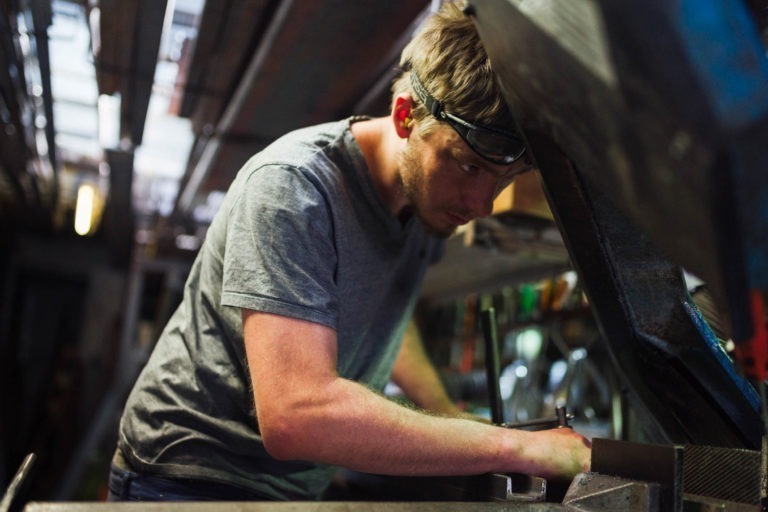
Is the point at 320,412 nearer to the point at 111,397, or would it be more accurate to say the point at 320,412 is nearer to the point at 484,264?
the point at 484,264

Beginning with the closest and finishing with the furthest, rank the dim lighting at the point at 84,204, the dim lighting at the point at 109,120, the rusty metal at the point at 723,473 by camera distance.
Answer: the rusty metal at the point at 723,473, the dim lighting at the point at 109,120, the dim lighting at the point at 84,204

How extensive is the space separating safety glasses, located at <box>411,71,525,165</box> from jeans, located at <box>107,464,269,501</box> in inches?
28.1

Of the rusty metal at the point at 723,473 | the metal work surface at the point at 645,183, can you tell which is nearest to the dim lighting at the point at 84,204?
the metal work surface at the point at 645,183

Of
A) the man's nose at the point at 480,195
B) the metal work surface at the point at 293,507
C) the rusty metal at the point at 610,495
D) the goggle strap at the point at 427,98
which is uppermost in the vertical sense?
the goggle strap at the point at 427,98

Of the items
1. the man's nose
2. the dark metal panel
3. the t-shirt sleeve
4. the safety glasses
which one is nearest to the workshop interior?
the dark metal panel

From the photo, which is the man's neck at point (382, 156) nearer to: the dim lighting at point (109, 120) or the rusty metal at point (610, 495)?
the rusty metal at point (610, 495)

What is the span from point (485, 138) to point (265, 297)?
0.42m

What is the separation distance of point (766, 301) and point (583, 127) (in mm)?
253

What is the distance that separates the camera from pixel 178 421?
1.24 meters

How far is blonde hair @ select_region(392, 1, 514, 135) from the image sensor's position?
3.56ft

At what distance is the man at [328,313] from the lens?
987mm

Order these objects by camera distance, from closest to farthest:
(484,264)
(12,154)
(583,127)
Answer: (583,127) < (484,264) < (12,154)

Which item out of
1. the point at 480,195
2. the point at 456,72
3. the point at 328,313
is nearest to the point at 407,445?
the point at 328,313

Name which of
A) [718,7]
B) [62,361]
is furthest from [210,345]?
[62,361]
